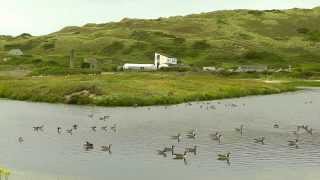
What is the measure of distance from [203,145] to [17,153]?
1751cm

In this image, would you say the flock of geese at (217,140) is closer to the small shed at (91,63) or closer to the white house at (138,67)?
the white house at (138,67)

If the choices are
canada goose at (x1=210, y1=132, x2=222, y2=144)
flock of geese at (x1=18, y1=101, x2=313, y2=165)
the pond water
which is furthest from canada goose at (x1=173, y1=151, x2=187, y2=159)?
canada goose at (x1=210, y1=132, x2=222, y2=144)

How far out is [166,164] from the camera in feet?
171

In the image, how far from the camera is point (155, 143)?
62.5m

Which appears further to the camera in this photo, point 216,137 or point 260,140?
point 216,137

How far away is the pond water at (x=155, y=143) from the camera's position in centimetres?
4947

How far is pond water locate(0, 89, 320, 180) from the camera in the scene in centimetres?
4947

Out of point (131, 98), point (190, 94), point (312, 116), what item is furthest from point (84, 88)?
point (312, 116)

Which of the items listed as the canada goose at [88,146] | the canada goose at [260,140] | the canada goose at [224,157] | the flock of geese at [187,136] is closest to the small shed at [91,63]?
the flock of geese at [187,136]

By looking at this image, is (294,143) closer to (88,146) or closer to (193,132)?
(193,132)

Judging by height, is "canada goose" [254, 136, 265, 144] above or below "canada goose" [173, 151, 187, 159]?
below

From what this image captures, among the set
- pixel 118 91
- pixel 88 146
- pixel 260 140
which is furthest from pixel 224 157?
pixel 118 91

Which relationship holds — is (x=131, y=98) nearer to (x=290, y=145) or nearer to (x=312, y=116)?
(x=312, y=116)

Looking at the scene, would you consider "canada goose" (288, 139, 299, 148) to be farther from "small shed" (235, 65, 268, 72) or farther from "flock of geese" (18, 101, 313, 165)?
"small shed" (235, 65, 268, 72)
